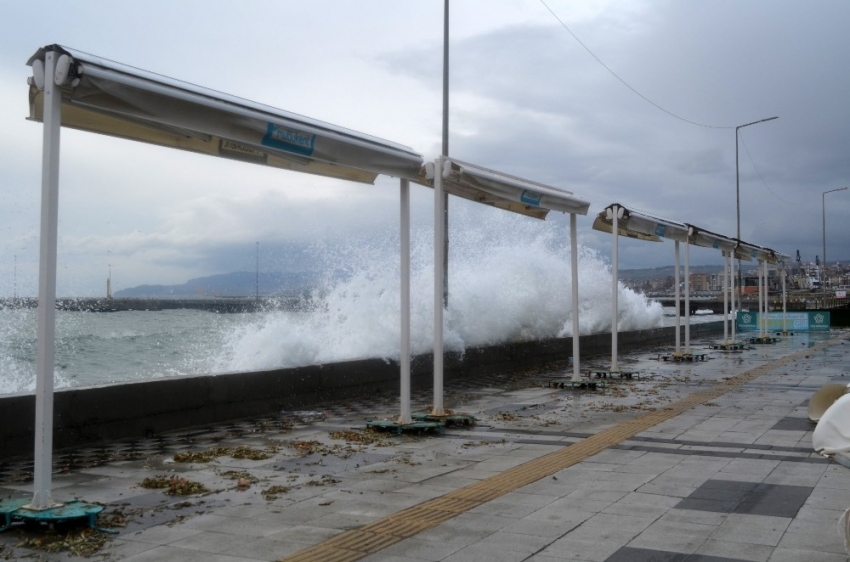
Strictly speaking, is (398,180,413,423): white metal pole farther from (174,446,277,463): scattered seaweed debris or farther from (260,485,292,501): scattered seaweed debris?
(260,485,292,501): scattered seaweed debris

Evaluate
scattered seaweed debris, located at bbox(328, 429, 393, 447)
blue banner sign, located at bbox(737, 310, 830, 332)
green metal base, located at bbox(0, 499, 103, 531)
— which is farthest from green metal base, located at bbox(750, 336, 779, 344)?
green metal base, located at bbox(0, 499, 103, 531)

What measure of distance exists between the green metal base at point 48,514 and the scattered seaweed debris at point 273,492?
1.17 m

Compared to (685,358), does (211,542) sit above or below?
below

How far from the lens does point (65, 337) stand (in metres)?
42.5

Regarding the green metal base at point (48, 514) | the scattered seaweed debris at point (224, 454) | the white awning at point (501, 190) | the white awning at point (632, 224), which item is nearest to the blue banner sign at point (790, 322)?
the white awning at point (632, 224)

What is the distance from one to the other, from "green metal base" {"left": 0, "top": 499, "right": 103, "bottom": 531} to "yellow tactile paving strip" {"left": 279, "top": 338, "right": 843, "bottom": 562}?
1.43m

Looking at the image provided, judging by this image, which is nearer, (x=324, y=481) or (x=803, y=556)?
(x=803, y=556)

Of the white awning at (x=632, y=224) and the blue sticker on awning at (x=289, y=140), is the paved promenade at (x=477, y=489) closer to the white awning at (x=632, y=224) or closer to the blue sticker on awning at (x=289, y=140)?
the blue sticker on awning at (x=289, y=140)

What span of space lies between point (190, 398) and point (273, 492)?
3.72 metres

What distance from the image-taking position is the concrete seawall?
24.7ft

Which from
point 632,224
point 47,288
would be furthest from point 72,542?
point 632,224

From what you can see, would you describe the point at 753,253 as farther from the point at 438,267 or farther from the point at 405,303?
the point at 405,303

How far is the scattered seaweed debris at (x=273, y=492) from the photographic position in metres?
5.91

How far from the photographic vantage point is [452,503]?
5.73 meters
